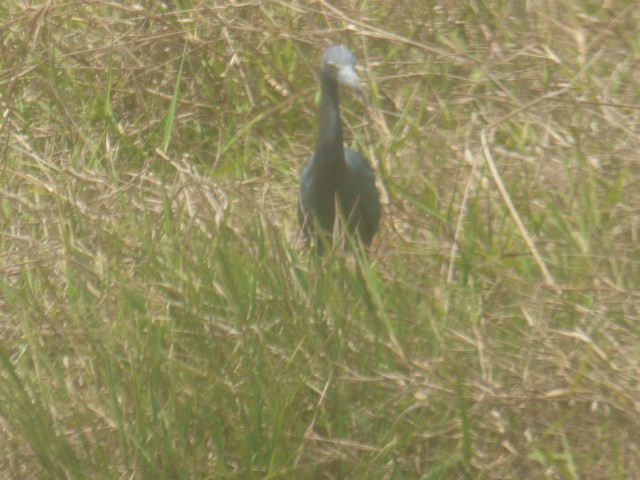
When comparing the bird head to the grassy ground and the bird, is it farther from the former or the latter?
the grassy ground

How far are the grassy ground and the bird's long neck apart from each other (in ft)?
0.78

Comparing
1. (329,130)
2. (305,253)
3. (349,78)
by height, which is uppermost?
(349,78)

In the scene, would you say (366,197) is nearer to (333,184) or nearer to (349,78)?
(333,184)

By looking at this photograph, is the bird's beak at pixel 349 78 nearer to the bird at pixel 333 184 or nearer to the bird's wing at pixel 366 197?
the bird at pixel 333 184

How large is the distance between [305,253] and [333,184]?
22cm

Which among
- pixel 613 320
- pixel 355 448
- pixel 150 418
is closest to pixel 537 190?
pixel 613 320

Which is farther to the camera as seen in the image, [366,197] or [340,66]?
[366,197]

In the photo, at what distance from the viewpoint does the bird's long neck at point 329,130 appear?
382cm

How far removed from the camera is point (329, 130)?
12.6 ft

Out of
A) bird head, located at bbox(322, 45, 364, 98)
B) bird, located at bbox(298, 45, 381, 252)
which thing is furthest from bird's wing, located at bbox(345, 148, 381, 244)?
bird head, located at bbox(322, 45, 364, 98)

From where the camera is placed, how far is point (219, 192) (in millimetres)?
3672

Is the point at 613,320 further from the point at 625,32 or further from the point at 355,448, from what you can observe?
the point at 625,32

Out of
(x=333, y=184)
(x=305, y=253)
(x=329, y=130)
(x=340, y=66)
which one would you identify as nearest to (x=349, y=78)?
(x=340, y=66)

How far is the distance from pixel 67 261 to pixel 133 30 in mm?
1740
